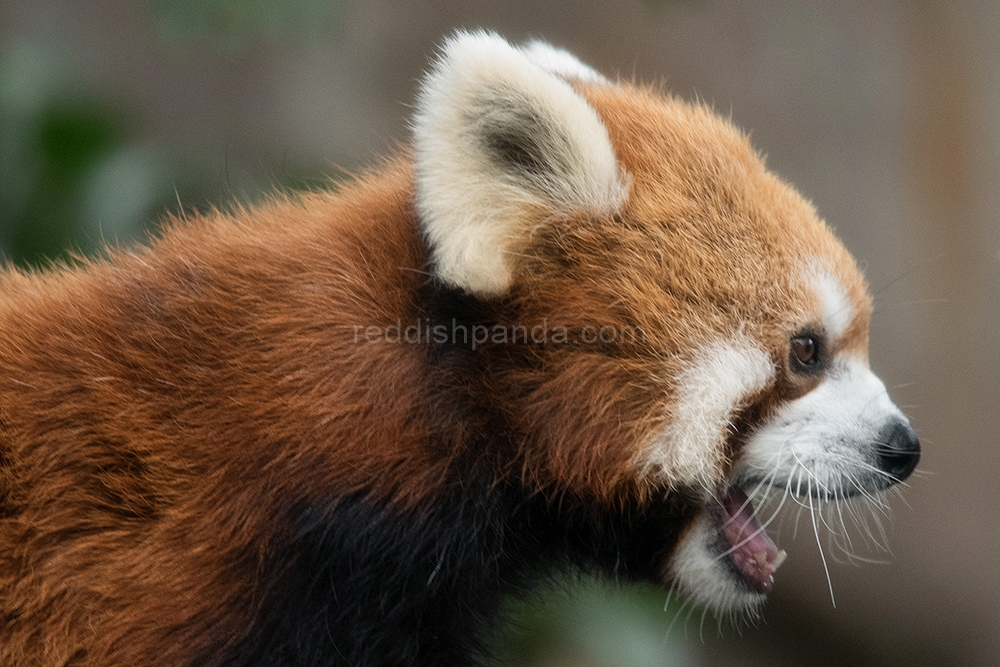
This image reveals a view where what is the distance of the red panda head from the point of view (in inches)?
48.4

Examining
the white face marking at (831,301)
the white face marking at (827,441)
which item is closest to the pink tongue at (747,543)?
the white face marking at (827,441)

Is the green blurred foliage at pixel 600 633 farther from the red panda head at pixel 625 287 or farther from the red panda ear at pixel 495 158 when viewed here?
the red panda ear at pixel 495 158

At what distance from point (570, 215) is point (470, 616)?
0.60 meters

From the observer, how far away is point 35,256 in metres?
2.15

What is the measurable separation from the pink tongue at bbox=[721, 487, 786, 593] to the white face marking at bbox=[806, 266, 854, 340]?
300 mm

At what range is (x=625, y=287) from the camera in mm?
1245

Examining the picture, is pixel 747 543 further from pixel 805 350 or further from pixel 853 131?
pixel 853 131

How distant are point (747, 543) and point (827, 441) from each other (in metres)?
0.24

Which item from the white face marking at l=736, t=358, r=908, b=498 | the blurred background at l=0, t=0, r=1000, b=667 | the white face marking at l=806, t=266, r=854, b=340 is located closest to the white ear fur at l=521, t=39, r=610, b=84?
the white face marking at l=806, t=266, r=854, b=340

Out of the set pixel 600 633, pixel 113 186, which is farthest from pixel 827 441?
pixel 113 186

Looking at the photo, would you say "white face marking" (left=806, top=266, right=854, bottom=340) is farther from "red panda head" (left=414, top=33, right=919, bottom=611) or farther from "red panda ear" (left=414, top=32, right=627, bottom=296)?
"red panda ear" (left=414, top=32, right=627, bottom=296)

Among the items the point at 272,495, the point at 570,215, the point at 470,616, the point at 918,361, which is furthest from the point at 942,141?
the point at 272,495

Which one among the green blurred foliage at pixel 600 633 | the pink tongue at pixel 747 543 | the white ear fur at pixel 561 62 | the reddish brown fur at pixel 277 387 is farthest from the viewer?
the green blurred foliage at pixel 600 633

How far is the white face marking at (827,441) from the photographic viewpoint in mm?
1357
